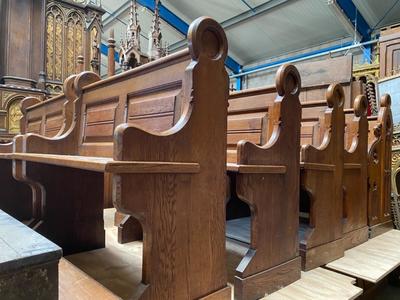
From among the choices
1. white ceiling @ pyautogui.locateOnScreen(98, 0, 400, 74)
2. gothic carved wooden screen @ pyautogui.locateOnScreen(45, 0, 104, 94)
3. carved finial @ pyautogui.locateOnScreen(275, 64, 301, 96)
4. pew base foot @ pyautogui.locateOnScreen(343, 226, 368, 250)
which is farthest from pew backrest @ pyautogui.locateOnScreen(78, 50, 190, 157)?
white ceiling @ pyautogui.locateOnScreen(98, 0, 400, 74)

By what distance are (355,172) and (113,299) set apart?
6.35 ft

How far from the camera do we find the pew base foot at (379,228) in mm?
2646

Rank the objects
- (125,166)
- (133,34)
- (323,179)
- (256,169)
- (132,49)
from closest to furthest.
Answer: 1. (125,166)
2. (256,169)
3. (323,179)
4. (132,49)
5. (133,34)

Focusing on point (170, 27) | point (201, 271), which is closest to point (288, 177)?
point (201, 271)

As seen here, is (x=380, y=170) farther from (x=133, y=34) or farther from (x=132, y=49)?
(x=133, y=34)

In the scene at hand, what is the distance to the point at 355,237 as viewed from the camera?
94.1 inches

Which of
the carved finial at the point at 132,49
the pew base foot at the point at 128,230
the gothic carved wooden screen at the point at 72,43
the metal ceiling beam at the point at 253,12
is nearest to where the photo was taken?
the pew base foot at the point at 128,230

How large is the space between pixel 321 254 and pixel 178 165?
126 centimetres

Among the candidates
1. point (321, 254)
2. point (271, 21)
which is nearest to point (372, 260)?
point (321, 254)

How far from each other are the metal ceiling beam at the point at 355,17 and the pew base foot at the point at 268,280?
556cm

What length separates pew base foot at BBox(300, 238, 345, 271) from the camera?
184 cm

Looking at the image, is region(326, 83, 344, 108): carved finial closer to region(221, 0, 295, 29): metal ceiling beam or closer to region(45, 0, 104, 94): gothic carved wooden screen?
region(45, 0, 104, 94): gothic carved wooden screen

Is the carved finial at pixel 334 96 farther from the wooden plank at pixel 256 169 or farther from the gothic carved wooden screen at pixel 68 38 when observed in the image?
the gothic carved wooden screen at pixel 68 38

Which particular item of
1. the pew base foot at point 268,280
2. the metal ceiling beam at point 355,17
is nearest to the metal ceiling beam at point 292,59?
the metal ceiling beam at point 355,17
